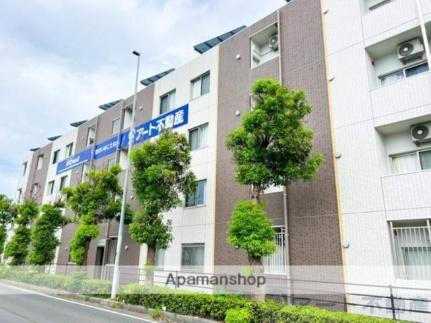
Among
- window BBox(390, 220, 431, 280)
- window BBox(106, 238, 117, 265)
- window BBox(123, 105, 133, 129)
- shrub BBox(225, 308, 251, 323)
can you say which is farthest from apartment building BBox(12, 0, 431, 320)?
window BBox(123, 105, 133, 129)

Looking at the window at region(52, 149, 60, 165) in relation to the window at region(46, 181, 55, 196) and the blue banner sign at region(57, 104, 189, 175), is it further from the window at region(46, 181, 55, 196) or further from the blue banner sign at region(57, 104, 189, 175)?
the window at region(46, 181, 55, 196)

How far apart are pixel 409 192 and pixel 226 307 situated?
596 centimetres

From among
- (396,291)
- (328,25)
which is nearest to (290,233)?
(396,291)

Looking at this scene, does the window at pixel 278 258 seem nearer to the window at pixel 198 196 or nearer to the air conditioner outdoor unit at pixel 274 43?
the window at pixel 198 196

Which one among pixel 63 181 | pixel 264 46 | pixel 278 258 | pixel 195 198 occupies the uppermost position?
pixel 264 46

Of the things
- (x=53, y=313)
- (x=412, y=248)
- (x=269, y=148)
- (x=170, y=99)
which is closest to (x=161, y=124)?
(x=170, y=99)

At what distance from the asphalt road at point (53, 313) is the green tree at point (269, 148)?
452cm

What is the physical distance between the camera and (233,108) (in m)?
14.4

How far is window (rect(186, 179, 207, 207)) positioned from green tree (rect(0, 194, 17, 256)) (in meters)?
17.9

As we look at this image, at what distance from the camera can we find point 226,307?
29.2ft

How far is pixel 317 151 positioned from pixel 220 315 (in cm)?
610

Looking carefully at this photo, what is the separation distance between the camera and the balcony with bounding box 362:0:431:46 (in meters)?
9.77

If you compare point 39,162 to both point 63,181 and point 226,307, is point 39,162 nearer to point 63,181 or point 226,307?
point 63,181

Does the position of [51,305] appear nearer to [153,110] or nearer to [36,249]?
[36,249]
